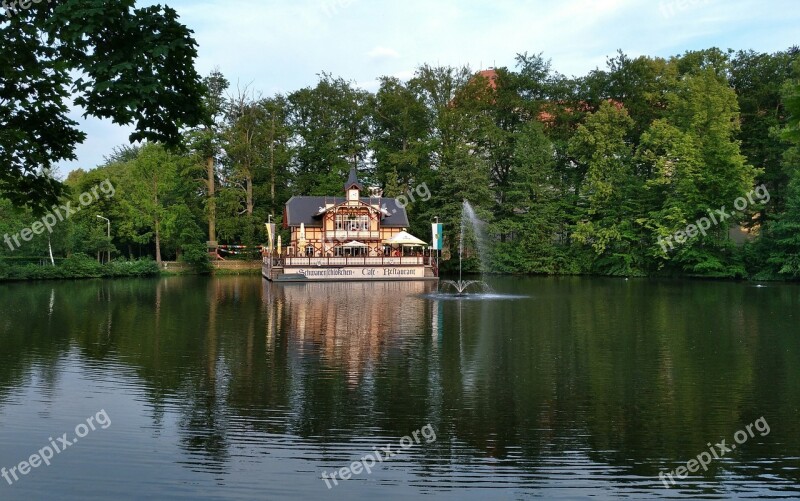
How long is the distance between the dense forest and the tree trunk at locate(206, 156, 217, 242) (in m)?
0.17

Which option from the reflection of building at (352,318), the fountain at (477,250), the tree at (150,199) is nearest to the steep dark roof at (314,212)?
the fountain at (477,250)

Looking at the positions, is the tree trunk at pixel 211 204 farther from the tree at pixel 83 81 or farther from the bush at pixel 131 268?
the tree at pixel 83 81

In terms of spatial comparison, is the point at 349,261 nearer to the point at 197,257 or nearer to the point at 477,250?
the point at 477,250

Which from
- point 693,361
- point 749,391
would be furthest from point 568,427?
point 693,361

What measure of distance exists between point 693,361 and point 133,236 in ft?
141

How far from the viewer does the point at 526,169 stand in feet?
155

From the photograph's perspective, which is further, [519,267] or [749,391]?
[519,267]

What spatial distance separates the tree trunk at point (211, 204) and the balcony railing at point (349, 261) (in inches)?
412

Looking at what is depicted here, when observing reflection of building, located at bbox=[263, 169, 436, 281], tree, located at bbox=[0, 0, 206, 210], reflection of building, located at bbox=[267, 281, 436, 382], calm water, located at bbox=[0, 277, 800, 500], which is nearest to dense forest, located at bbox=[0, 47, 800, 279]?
reflection of building, located at bbox=[263, 169, 436, 281]

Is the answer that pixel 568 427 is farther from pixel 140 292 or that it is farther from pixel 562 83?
pixel 562 83

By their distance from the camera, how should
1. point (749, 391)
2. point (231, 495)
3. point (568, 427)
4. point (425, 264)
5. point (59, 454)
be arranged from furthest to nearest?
point (425, 264) → point (749, 391) → point (568, 427) → point (59, 454) → point (231, 495)

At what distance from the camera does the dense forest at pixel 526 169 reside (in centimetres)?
4081

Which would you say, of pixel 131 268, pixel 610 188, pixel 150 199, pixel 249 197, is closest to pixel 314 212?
pixel 249 197

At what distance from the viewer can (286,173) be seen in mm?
53812
